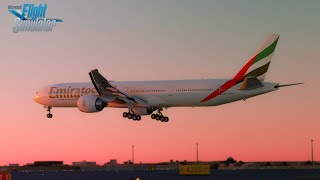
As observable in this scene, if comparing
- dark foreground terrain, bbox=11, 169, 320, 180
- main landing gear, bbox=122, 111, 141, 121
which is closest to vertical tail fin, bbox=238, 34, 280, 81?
dark foreground terrain, bbox=11, 169, 320, 180

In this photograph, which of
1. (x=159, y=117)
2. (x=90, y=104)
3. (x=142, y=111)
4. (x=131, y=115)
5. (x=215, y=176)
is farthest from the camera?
(x=142, y=111)

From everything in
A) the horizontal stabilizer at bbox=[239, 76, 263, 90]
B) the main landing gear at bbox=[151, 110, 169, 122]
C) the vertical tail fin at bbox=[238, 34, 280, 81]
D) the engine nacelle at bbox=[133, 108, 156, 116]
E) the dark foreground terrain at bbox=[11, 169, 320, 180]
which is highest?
the vertical tail fin at bbox=[238, 34, 280, 81]

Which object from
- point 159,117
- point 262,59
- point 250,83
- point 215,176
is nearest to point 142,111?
point 159,117

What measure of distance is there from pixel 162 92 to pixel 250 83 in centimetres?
1312

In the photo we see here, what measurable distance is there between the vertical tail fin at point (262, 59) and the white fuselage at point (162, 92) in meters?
3.19

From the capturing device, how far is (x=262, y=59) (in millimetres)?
95062

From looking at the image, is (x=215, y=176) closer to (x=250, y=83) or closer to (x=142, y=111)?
(x=250, y=83)

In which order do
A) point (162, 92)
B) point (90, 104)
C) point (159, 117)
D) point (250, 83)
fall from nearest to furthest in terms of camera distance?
point (250, 83) → point (162, 92) → point (90, 104) → point (159, 117)

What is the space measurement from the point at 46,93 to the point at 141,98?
1502cm

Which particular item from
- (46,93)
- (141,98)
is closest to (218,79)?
(141,98)

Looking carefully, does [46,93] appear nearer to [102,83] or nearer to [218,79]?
[102,83]

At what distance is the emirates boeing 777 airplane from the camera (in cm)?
9188

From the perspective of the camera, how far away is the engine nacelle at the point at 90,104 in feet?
323

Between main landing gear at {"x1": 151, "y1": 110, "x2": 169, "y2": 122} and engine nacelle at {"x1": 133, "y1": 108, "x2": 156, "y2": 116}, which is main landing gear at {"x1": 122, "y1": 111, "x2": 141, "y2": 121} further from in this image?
main landing gear at {"x1": 151, "y1": 110, "x2": 169, "y2": 122}
